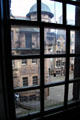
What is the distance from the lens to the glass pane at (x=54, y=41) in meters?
0.87

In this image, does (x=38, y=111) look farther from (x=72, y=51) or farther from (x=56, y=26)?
(x=56, y=26)

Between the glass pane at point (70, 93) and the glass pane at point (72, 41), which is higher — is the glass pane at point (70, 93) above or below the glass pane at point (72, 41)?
below

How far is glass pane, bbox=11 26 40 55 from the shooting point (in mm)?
764

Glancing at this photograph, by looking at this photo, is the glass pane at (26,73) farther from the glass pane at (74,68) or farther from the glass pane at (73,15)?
the glass pane at (73,15)

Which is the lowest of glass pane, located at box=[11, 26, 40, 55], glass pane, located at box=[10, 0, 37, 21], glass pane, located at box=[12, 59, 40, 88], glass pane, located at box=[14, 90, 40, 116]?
glass pane, located at box=[14, 90, 40, 116]

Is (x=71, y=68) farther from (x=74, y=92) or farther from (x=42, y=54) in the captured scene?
(x=42, y=54)

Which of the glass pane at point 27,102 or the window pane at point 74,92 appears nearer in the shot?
the glass pane at point 27,102

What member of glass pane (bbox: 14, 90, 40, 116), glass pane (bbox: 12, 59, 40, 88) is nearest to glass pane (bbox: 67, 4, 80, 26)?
glass pane (bbox: 12, 59, 40, 88)

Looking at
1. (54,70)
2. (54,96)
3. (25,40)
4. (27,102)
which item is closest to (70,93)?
(54,96)

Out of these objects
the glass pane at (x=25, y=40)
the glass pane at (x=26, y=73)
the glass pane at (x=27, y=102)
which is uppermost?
the glass pane at (x=25, y=40)

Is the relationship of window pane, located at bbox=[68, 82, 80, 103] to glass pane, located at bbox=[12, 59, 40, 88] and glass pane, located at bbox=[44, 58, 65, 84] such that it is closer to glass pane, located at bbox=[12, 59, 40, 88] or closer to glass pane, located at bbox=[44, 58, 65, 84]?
glass pane, located at bbox=[44, 58, 65, 84]

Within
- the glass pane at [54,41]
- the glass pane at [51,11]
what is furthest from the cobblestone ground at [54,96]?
the glass pane at [51,11]

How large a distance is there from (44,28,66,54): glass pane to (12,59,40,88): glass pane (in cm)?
17

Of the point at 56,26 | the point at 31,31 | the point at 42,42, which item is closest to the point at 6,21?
the point at 31,31
